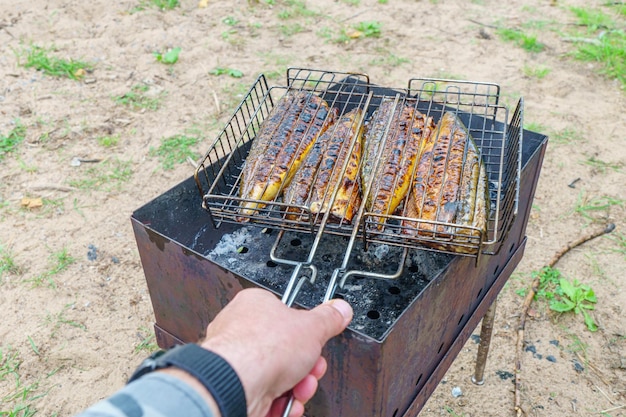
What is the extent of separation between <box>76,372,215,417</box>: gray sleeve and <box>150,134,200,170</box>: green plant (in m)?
3.94

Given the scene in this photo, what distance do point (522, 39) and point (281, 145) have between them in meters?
5.34

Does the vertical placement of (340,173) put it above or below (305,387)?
above

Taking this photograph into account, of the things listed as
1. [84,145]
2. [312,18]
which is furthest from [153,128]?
[312,18]

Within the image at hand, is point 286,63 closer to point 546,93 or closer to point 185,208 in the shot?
point 546,93

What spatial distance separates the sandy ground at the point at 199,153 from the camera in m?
3.36

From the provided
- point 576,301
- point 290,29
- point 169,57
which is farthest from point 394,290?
point 290,29

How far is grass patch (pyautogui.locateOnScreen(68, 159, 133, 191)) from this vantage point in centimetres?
473

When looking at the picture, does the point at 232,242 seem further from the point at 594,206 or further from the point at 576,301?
the point at 594,206

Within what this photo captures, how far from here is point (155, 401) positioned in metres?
1.14

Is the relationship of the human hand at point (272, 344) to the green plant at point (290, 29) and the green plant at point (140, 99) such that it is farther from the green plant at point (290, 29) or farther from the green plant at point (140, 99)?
the green plant at point (290, 29)

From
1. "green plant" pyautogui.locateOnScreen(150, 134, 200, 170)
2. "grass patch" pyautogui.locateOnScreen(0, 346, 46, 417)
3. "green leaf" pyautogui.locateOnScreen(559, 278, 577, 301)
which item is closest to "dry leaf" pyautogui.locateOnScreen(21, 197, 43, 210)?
"green plant" pyautogui.locateOnScreen(150, 134, 200, 170)

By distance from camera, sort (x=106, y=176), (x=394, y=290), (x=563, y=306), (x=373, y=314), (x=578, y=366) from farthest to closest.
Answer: (x=106, y=176)
(x=563, y=306)
(x=578, y=366)
(x=394, y=290)
(x=373, y=314)

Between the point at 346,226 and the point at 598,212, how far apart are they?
10.7 feet

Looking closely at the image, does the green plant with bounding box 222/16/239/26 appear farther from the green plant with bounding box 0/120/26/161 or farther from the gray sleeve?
the gray sleeve
